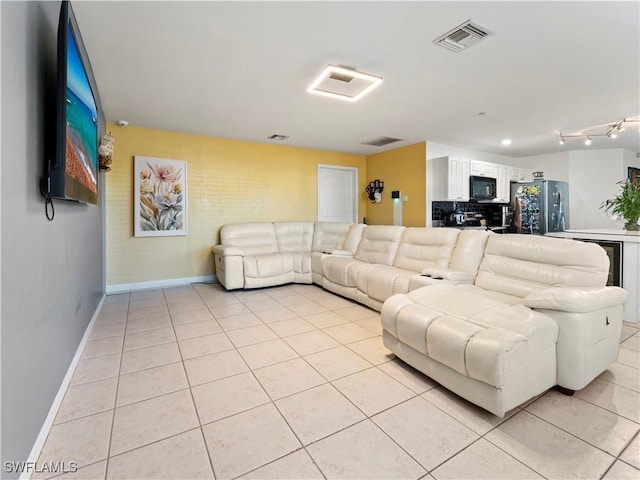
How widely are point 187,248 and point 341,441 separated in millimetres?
4290

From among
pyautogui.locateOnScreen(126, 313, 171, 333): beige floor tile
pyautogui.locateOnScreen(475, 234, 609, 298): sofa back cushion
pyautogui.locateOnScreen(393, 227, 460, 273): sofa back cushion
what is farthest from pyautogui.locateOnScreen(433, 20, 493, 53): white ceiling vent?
pyautogui.locateOnScreen(126, 313, 171, 333): beige floor tile

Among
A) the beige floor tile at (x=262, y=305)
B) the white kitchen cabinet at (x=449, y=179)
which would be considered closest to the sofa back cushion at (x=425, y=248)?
the beige floor tile at (x=262, y=305)

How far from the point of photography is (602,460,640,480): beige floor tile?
1277 millimetres

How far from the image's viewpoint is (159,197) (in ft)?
15.3

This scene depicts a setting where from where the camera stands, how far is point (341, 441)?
1.49 m

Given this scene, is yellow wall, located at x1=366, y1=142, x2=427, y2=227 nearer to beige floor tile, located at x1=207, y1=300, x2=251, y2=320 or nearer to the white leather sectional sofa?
the white leather sectional sofa

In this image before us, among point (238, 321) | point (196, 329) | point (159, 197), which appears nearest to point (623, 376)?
point (238, 321)

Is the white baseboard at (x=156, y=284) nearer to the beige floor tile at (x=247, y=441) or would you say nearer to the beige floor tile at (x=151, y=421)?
the beige floor tile at (x=151, y=421)

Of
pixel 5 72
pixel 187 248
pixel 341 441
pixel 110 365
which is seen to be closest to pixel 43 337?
pixel 110 365

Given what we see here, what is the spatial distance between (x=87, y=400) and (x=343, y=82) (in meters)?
3.24

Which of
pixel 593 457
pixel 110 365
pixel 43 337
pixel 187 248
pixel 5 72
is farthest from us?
pixel 187 248

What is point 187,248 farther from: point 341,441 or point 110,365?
point 341,441

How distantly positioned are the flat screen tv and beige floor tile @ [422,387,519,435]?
2365mm

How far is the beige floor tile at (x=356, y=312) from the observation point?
3.35 meters
